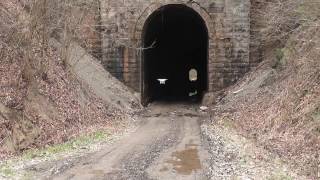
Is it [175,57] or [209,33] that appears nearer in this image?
[209,33]

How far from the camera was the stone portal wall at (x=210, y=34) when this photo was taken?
23312 millimetres

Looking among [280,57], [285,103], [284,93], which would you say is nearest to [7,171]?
[285,103]

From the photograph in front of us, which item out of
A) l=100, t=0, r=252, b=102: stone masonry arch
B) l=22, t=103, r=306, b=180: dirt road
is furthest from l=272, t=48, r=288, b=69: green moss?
l=22, t=103, r=306, b=180: dirt road

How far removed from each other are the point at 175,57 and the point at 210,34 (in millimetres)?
15016

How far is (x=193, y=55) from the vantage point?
125 feet

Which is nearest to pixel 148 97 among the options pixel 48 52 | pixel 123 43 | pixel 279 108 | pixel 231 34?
pixel 123 43

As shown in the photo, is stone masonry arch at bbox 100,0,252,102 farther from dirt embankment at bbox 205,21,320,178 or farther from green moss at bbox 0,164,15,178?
green moss at bbox 0,164,15,178

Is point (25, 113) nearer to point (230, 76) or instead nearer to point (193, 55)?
point (230, 76)

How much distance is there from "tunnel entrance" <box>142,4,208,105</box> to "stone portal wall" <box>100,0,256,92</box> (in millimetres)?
1819

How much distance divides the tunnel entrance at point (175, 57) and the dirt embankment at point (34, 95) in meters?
6.71

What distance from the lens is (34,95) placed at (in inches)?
611

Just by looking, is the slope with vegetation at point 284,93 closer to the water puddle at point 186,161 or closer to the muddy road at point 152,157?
the muddy road at point 152,157

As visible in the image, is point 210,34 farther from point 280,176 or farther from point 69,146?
point 280,176

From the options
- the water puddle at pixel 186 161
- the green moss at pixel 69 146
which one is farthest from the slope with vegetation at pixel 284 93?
the green moss at pixel 69 146
